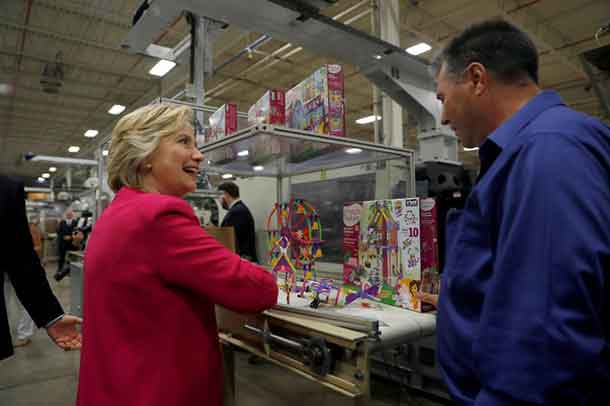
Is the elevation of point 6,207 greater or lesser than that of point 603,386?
greater

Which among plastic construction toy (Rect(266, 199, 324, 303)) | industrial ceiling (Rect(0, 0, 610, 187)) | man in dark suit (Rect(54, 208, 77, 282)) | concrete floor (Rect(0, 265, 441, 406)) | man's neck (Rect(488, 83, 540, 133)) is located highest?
industrial ceiling (Rect(0, 0, 610, 187))

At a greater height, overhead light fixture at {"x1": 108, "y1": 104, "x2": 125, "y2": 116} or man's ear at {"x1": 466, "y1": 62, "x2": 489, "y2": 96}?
overhead light fixture at {"x1": 108, "y1": 104, "x2": 125, "y2": 116}

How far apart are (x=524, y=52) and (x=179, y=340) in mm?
1045

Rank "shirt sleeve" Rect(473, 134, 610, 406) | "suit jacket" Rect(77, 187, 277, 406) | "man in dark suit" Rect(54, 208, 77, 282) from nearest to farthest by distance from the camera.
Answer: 1. "shirt sleeve" Rect(473, 134, 610, 406)
2. "suit jacket" Rect(77, 187, 277, 406)
3. "man in dark suit" Rect(54, 208, 77, 282)

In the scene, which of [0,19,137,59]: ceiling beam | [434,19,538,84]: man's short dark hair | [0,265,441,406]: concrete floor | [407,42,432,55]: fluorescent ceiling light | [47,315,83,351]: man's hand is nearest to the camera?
[434,19,538,84]: man's short dark hair

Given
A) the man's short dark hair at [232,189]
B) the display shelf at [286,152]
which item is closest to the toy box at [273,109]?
the display shelf at [286,152]

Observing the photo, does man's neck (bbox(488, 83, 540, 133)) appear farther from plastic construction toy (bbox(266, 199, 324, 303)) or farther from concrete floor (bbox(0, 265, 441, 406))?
concrete floor (bbox(0, 265, 441, 406))

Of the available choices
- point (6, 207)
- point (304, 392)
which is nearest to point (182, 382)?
point (6, 207)

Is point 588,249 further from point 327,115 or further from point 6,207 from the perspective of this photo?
point 6,207

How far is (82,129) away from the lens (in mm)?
11578

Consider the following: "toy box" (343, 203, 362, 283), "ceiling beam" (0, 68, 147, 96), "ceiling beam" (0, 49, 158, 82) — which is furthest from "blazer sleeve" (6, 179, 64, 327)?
"ceiling beam" (0, 68, 147, 96)

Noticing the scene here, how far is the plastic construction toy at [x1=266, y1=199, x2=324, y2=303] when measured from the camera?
1675 millimetres

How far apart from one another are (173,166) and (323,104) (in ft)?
2.24

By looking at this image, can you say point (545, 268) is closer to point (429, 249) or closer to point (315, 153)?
point (429, 249)
